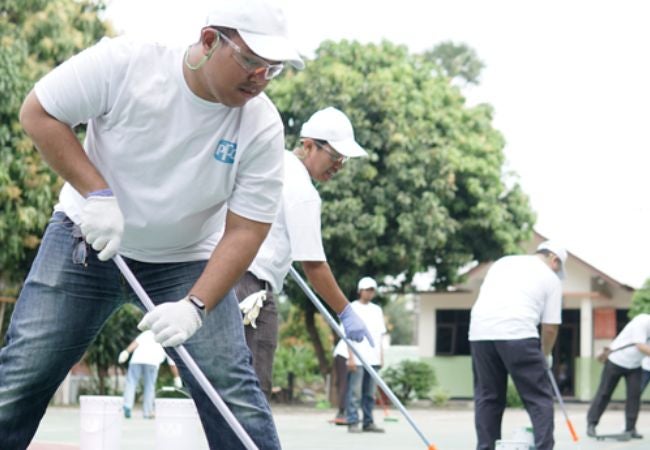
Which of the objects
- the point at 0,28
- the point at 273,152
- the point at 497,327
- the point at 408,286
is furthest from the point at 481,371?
the point at 408,286

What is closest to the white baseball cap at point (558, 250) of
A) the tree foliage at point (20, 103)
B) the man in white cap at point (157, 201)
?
the man in white cap at point (157, 201)

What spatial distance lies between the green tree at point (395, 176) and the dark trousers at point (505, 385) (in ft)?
55.7

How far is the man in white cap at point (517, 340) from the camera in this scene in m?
8.98

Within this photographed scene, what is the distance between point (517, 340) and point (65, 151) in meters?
5.39

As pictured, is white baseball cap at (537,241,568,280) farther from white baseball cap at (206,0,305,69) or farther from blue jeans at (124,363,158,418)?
blue jeans at (124,363,158,418)

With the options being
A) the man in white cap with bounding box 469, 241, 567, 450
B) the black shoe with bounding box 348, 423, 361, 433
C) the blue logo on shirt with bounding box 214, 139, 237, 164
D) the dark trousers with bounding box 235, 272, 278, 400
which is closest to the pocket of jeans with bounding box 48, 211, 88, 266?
the blue logo on shirt with bounding box 214, 139, 237, 164

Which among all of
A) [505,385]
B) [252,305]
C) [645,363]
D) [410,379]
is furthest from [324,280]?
[410,379]

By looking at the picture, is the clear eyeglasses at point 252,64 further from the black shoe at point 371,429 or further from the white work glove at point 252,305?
the black shoe at point 371,429

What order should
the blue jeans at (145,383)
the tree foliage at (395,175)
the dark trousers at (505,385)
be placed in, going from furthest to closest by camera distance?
the tree foliage at (395,175)
the blue jeans at (145,383)
the dark trousers at (505,385)

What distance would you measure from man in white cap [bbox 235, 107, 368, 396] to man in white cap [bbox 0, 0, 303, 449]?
6.77 ft

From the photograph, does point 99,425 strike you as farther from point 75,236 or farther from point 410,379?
point 410,379

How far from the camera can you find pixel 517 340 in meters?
8.95

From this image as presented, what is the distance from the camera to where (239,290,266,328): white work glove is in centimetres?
635

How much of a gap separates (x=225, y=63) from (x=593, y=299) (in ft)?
101
